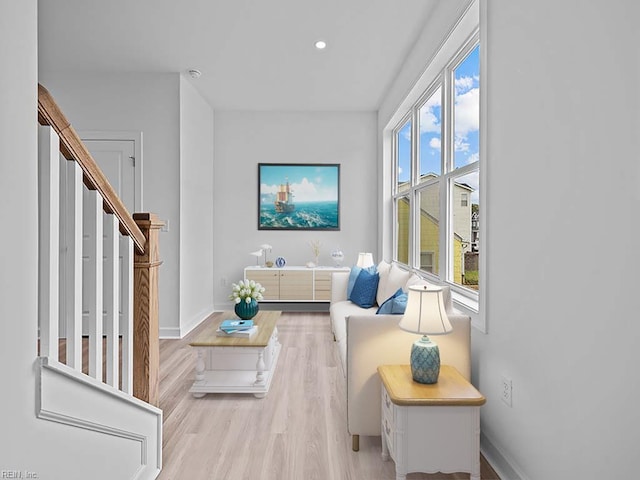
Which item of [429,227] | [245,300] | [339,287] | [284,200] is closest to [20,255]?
[245,300]

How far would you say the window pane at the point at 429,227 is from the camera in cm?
357

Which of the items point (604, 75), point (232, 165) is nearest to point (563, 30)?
point (604, 75)

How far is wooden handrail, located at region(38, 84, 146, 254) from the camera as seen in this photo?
1.05m

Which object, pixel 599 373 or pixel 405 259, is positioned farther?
pixel 405 259

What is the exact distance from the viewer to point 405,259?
475 centimetres

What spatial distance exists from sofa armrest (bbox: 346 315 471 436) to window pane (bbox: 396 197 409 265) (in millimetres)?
2505

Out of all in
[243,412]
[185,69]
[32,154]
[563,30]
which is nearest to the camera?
[32,154]

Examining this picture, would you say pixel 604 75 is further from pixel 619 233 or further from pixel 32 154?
pixel 32 154

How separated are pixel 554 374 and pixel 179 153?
13.1 ft

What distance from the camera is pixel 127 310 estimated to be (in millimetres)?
1545

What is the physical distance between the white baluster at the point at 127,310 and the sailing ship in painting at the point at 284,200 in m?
4.24

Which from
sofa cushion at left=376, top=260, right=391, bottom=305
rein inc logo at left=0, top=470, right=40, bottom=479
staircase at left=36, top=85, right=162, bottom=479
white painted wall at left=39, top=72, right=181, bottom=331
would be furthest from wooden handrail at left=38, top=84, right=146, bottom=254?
white painted wall at left=39, top=72, right=181, bottom=331

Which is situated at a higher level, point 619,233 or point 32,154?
point 32,154

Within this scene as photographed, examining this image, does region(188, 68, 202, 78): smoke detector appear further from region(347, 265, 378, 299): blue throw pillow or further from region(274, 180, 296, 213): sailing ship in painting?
region(347, 265, 378, 299): blue throw pillow
